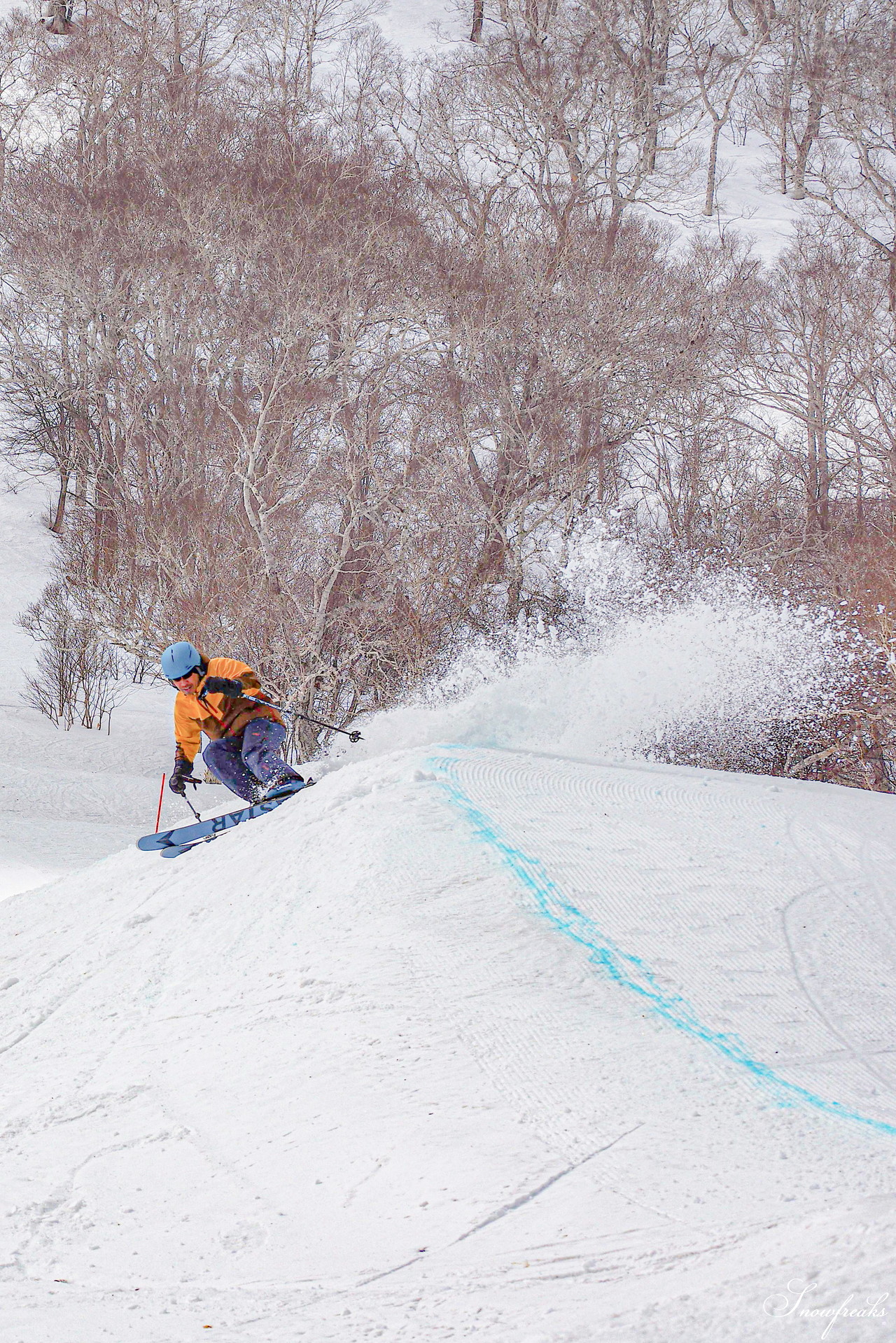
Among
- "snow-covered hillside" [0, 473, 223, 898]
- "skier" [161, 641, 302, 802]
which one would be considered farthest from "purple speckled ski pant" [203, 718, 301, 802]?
"snow-covered hillside" [0, 473, 223, 898]

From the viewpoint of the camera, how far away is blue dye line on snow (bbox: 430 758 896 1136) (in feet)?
8.34

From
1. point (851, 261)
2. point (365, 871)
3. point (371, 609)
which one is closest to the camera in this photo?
point (365, 871)

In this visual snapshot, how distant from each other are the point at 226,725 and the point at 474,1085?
12.8 feet

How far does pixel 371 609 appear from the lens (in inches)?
520

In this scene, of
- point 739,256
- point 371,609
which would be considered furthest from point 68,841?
point 739,256

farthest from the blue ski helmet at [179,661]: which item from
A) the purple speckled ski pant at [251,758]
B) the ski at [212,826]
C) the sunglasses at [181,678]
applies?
the ski at [212,826]

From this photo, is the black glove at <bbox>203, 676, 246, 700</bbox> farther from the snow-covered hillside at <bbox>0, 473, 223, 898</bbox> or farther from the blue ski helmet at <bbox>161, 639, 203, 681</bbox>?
the snow-covered hillside at <bbox>0, 473, 223, 898</bbox>

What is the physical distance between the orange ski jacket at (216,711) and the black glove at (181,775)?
0.04 meters

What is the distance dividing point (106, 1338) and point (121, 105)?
28.2 m

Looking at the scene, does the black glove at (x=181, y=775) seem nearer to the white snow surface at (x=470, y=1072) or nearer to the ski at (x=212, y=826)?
the ski at (x=212, y=826)

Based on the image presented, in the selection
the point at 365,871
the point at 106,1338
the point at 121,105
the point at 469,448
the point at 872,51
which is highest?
the point at 872,51

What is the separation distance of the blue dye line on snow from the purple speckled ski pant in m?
2.09

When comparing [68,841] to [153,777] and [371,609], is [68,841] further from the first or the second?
[371,609]

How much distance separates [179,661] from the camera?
5.75 m
